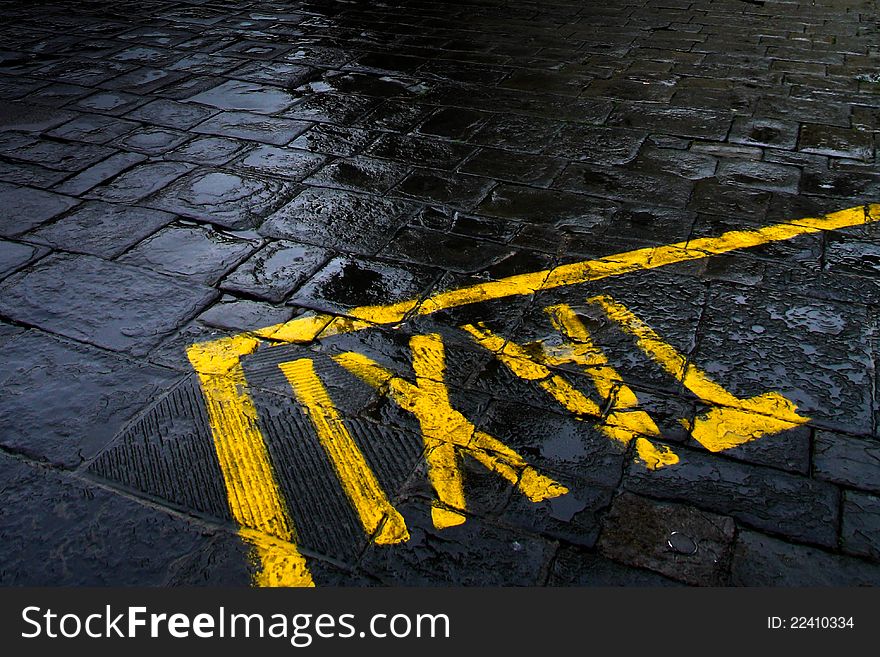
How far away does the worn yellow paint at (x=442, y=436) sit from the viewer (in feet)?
7.35

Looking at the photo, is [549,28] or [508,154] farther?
[549,28]

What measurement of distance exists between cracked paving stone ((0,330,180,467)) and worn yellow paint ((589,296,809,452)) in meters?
1.84

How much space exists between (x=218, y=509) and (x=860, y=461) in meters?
1.99

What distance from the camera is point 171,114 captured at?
5.04m

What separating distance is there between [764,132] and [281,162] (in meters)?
3.00

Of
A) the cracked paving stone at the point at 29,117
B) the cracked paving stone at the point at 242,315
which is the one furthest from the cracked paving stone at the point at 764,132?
the cracked paving stone at the point at 29,117

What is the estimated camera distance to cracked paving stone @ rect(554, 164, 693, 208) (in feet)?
12.9

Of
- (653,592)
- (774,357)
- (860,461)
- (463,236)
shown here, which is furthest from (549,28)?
(653,592)

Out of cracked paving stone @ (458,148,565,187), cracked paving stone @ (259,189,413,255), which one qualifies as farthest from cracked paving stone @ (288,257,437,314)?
cracked paving stone @ (458,148,565,187)

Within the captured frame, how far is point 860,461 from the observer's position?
2.34 meters

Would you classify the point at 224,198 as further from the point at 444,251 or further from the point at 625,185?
the point at 625,185

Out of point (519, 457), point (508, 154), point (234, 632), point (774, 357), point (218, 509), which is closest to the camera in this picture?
point (234, 632)

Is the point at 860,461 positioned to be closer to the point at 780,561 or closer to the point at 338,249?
the point at 780,561

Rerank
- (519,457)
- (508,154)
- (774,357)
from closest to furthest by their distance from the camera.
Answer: (519,457)
(774,357)
(508,154)
